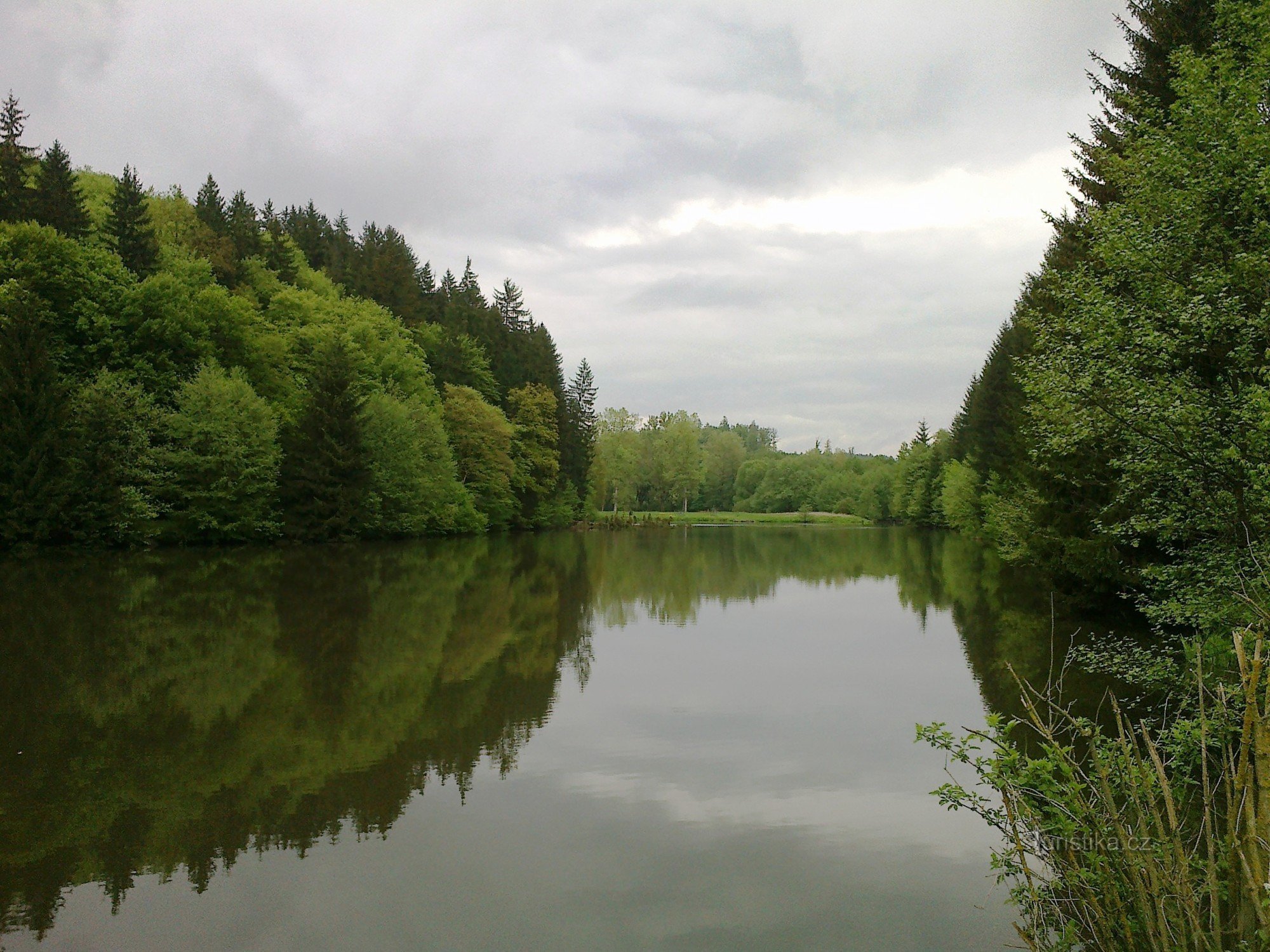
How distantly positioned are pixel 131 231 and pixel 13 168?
5752 millimetres

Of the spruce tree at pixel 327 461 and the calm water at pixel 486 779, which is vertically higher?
the spruce tree at pixel 327 461

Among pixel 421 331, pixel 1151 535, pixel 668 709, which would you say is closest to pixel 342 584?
pixel 668 709

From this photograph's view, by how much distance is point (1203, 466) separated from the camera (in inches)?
340

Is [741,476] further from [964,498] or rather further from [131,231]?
[131,231]

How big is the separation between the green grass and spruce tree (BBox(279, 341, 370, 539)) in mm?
49277

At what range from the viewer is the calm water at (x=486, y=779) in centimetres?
525

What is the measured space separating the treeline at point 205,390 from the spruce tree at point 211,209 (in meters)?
0.17

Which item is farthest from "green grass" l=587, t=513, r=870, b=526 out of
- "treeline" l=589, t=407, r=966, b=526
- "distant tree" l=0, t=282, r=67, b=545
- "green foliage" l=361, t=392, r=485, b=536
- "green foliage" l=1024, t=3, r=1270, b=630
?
"green foliage" l=1024, t=3, r=1270, b=630

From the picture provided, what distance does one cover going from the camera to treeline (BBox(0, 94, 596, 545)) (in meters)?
30.8

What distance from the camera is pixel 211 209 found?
57.2m

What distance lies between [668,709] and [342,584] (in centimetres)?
1514

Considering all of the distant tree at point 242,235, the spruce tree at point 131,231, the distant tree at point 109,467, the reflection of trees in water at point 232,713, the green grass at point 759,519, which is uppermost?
the distant tree at point 242,235

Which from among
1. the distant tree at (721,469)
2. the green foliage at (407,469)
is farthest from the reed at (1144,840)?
the distant tree at (721,469)

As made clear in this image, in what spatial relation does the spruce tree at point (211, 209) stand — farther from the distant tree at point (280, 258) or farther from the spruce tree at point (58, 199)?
the spruce tree at point (58, 199)
